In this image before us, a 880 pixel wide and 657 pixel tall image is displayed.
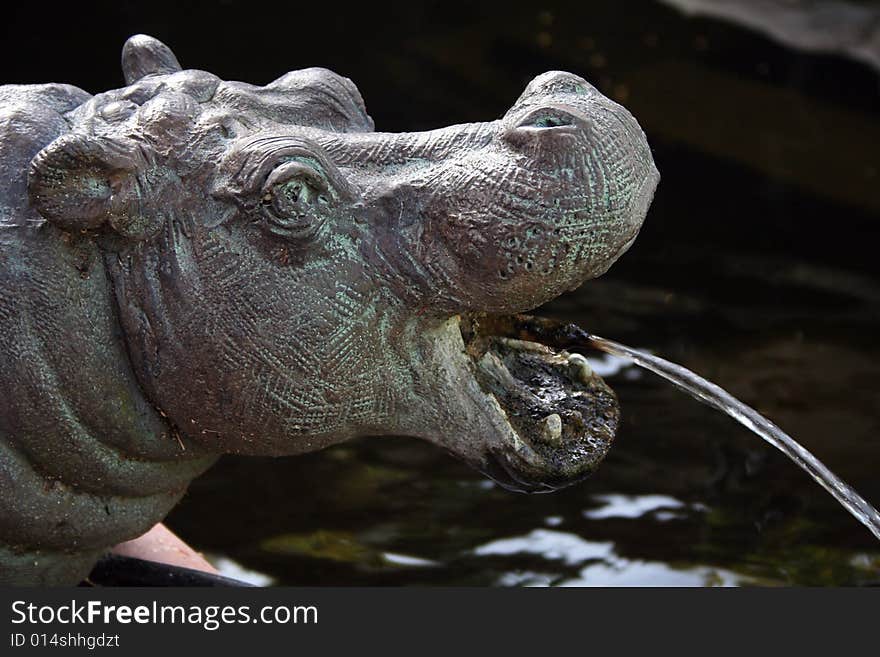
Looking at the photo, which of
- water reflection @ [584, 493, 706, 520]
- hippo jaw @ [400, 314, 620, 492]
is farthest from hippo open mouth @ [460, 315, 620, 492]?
water reflection @ [584, 493, 706, 520]

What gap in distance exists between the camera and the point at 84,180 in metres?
1.40

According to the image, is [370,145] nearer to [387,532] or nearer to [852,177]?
[387,532]

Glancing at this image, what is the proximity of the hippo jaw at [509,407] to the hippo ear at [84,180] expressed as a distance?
342 mm

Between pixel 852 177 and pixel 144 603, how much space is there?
3.78 m

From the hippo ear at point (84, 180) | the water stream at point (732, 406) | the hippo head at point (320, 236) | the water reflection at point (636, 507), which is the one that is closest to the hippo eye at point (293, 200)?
the hippo head at point (320, 236)

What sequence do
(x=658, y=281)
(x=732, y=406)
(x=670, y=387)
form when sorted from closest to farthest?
(x=732, y=406) → (x=670, y=387) → (x=658, y=281)

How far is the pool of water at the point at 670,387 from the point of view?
2615 millimetres

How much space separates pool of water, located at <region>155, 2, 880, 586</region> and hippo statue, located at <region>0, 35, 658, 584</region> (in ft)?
3.33

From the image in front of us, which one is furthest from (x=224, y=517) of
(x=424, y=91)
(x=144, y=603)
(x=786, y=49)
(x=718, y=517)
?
(x=786, y=49)

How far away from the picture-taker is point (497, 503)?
283 centimetres

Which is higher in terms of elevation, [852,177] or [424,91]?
[424,91]

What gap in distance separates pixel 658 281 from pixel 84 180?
8.97 feet

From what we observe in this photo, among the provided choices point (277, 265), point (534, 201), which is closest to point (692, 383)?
point (534, 201)

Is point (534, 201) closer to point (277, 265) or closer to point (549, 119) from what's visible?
point (549, 119)
